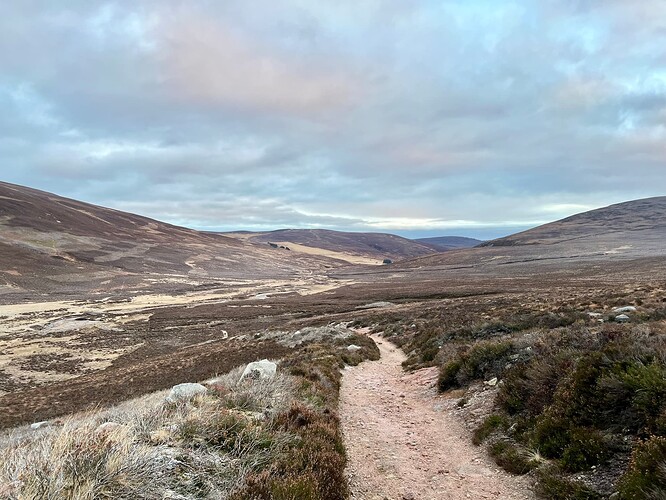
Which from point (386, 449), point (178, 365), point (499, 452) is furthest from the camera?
point (178, 365)

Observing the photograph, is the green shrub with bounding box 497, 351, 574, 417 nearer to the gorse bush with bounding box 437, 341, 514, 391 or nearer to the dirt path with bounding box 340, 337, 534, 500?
the dirt path with bounding box 340, 337, 534, 500

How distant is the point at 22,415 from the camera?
686 inches

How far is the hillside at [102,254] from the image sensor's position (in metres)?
90.6

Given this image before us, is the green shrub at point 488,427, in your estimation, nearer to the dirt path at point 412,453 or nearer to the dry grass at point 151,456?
the dirt path at point 412,453

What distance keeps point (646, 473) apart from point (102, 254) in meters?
141

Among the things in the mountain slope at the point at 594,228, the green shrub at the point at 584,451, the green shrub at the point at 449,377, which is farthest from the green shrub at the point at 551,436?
the mountain slope at the point at 594,228

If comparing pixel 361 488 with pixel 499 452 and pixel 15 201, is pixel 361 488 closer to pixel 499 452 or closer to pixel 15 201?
pixel 499 452

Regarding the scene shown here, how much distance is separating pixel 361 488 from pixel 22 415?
63.7 ft

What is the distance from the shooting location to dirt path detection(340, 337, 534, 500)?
19.8 feet

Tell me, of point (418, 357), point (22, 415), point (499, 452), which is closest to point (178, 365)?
point (22, 415)

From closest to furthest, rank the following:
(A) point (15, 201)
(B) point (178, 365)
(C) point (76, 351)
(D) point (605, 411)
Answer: (D) point (605, 411) → (B) point (178, 365) → (C) point (76, 351) → (A) point (15, 201)

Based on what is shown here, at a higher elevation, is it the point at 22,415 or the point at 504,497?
the point at 504,497

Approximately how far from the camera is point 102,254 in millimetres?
120000

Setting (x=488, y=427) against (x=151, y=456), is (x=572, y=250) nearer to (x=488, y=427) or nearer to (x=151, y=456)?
(x=488, y=427)
